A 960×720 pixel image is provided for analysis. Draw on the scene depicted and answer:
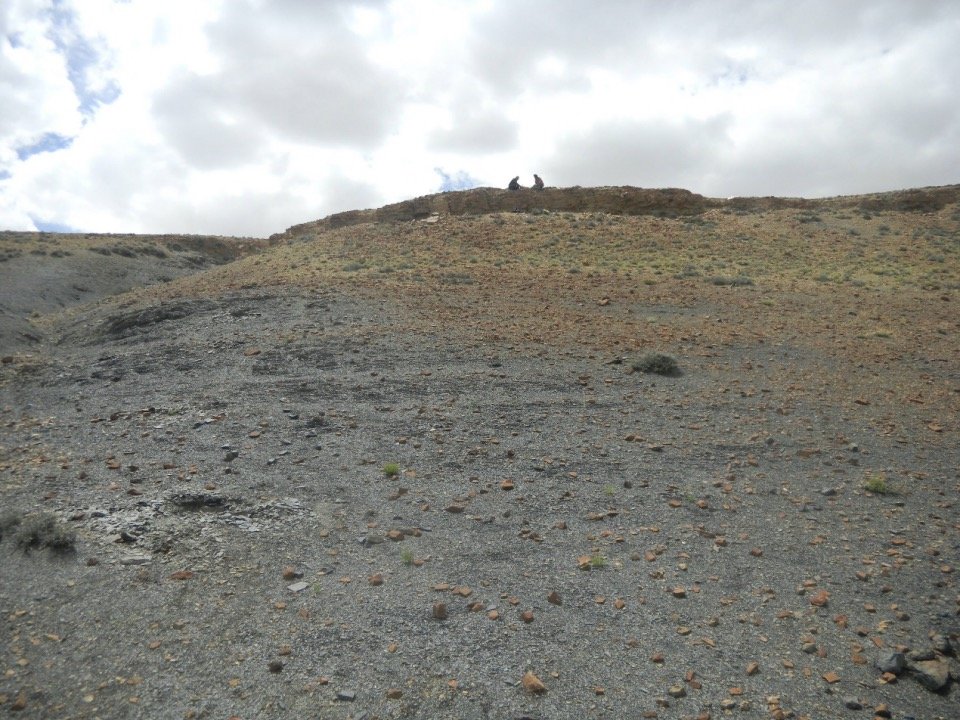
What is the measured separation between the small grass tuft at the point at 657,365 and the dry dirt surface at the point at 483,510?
6cm

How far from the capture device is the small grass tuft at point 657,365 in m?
12.4

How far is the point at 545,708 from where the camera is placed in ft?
15.7

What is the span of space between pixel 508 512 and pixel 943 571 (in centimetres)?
427

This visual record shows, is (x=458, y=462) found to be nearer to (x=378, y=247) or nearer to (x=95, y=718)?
(x=95, y=718)

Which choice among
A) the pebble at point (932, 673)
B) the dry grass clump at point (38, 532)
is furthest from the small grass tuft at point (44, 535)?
the pebble at point (932, 673)

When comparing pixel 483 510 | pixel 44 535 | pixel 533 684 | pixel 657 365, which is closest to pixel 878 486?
pixel 483 510

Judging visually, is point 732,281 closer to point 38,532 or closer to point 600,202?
point 600,202

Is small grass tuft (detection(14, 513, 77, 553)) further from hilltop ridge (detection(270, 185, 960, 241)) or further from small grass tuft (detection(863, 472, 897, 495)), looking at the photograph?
hilltop ridge (detection(270, 185, 960, 241))

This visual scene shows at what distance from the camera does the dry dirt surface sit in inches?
201

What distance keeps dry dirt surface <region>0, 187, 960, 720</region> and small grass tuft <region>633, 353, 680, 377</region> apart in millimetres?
57

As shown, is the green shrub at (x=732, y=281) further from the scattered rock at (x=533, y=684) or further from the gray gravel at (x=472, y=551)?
the scattered rock at (x=533, y=684)

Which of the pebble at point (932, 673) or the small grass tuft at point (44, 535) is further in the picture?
the small grass tuft at point (44, 535)

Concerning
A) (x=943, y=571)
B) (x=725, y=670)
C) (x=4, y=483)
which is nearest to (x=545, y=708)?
(x=725, y=670)

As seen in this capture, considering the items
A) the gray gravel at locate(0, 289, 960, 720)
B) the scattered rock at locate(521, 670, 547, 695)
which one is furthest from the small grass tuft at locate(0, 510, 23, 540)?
the scattered rock at locate(521, 670, 547, 695)
